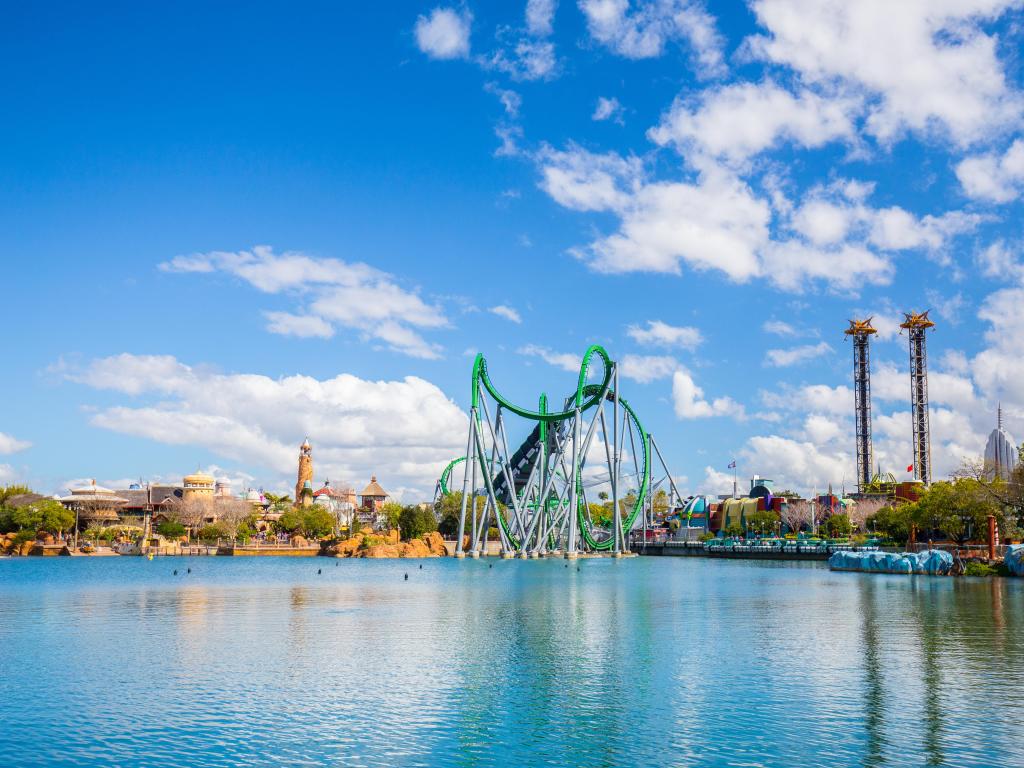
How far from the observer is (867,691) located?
23609mm

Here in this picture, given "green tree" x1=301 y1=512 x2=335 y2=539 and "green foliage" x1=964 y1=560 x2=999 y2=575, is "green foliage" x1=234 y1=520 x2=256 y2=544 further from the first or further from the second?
"green foliage" x1=964 y1=560 x2=999 y2=575

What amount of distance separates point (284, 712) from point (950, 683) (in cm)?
1668

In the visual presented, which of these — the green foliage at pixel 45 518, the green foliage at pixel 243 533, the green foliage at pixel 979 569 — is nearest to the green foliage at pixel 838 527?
the green foliage at pixel 979 569

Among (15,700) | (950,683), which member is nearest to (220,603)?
(15,700)

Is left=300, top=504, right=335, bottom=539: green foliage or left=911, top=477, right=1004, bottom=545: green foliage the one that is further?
left=300, top=504, right=335, bottom=539: green foliage

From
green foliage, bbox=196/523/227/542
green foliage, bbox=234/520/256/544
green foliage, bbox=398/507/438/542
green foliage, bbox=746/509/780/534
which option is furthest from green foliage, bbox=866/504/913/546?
green foliage, bbox=196/523/227/542

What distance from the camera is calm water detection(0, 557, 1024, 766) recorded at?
60.6 feet

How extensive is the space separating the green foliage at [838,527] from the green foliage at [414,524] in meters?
55.1

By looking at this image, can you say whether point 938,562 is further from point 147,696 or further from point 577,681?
point 147,696

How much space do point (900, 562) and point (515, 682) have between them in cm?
5734

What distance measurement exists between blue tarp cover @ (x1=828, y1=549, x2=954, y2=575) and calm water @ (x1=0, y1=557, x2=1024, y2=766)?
22.2 metres

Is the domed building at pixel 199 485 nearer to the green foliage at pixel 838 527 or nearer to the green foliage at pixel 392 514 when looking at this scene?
the green foliage at pixel 392 514

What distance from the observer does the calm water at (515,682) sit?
728 inches

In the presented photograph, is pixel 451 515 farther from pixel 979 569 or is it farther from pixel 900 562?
pixel 979 569
